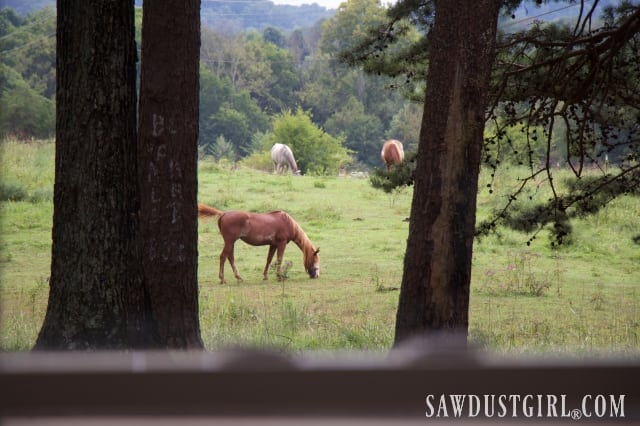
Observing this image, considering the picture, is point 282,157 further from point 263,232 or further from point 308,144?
point 263,232

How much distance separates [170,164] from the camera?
14.3 ft

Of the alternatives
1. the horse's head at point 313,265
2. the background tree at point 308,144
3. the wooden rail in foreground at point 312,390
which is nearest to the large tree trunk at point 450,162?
the wooden rail in foreground at point 312,390

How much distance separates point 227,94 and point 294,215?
16970 mm

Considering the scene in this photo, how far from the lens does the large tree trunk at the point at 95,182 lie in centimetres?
346

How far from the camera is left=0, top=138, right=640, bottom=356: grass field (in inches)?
256

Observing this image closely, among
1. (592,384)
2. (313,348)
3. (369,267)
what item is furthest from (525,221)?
(592,384)

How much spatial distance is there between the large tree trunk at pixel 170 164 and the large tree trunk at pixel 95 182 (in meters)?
0.66

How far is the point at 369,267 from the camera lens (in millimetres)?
11102

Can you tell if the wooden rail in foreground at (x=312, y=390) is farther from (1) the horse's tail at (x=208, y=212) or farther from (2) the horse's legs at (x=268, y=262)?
(2) the horse's legs at (x=268, y=262)

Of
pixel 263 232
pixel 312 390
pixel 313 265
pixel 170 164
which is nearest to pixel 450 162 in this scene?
pixel 170 164

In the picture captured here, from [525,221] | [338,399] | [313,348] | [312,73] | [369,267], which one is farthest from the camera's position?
[312,73]

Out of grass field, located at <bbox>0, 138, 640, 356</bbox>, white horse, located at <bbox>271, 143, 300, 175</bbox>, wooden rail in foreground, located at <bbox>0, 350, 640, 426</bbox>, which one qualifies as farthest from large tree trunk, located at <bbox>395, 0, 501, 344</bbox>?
white horse, located at <bbox>271, 143, 300, 175</bbox>

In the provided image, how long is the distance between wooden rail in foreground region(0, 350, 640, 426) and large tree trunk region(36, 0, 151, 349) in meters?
2.95

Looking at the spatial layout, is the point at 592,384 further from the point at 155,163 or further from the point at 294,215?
the point at 294,215
